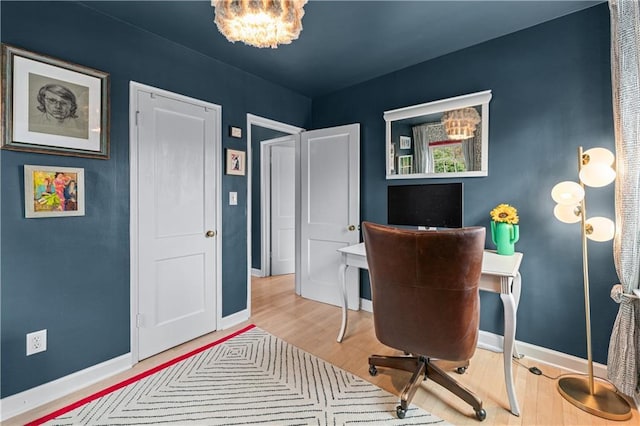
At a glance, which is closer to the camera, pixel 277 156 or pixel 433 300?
pixel 433 300

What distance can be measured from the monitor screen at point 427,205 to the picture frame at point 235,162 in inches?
56.8

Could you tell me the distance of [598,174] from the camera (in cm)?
167

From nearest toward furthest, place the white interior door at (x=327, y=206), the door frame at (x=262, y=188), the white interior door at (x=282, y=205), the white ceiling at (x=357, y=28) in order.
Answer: the white ceiling at (x=357, y=28) < the door frame at (x=262, y=188) < the white interior door at (x=327, y=206) < the white interior door at (x=282, y=205)

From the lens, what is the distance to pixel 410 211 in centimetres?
255

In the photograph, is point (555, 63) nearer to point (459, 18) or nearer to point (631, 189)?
point (459, 18)

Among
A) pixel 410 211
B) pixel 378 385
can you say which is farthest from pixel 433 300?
pixel 410 211

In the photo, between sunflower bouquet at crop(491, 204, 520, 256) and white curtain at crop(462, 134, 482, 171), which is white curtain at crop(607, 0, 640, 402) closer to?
sunflower bouquet at crop(491, 204, 520, 256)

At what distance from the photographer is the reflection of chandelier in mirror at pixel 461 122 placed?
2.39m

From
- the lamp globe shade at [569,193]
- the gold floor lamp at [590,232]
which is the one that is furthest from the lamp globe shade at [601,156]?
the lamp globe shade at [569,193]

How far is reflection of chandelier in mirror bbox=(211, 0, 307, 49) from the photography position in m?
1.13

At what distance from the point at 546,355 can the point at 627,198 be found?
4.01 feet

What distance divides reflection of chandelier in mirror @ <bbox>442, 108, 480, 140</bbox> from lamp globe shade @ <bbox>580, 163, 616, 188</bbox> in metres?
0.86

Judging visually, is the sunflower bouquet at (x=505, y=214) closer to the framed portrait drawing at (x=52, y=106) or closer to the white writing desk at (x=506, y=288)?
the white writing desk at (x=506, y=288)

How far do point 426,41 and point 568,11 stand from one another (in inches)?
36.3
